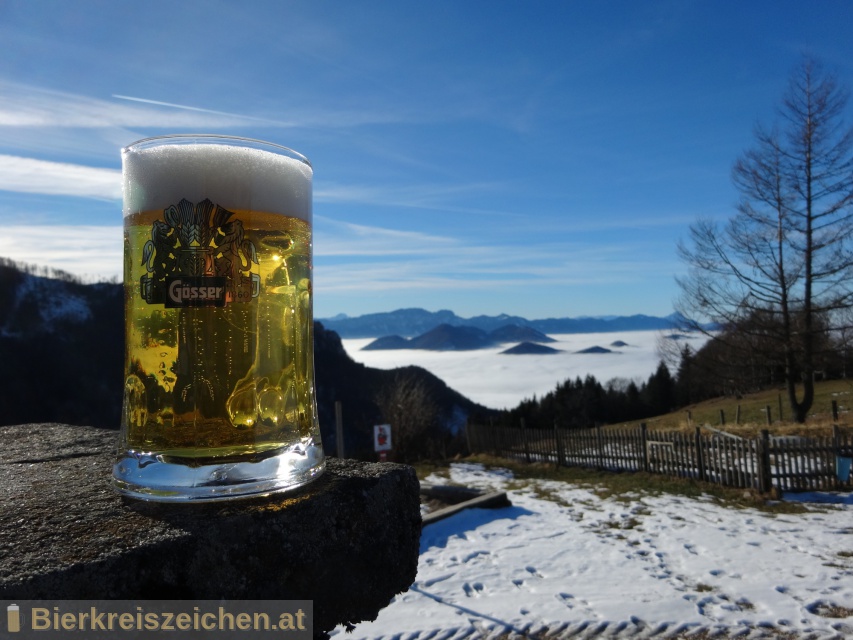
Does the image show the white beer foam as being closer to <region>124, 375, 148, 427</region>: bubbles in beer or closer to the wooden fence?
<region>124, 375, 148, 427</region>: bubbles in beer

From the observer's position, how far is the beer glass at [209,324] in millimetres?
1012

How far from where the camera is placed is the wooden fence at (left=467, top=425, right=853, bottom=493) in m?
14.1

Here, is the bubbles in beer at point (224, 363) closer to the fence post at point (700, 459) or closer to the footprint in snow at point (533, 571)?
the footprint in snow at point (533, 571)

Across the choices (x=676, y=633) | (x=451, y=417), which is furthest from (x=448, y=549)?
(x=451, y=417)

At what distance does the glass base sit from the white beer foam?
443 millimetres

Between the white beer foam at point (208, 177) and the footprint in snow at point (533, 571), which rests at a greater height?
the white beer foam at point (208, 177)

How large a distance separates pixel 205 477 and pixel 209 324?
255 millimetres

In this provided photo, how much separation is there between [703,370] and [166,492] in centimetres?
2649

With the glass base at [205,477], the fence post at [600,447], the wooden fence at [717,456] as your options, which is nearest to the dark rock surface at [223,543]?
the glass base at [205,477]

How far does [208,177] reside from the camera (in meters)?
1.04

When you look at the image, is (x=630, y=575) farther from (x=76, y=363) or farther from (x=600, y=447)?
(x=76, y=363)

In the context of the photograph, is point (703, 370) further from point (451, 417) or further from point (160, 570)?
point (451, 417)

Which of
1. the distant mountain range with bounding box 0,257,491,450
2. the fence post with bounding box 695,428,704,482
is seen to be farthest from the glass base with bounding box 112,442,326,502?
the distant mountain range with bounding box 0,257,491,450

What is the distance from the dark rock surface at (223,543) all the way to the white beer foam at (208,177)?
1.71ft
